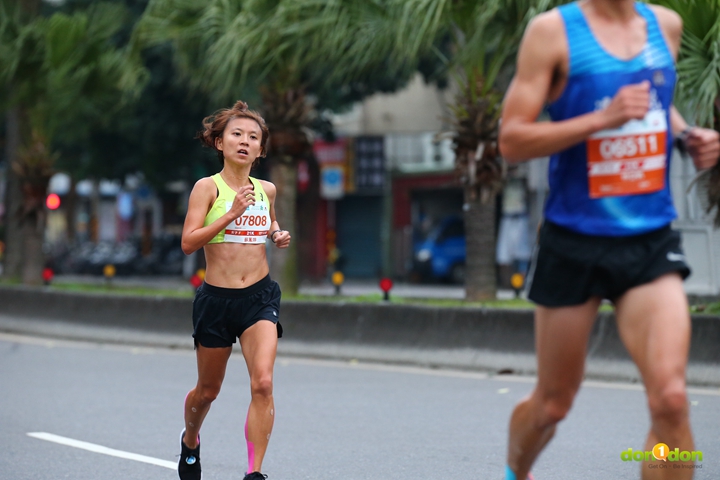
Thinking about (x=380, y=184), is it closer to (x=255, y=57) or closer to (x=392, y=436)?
(x=255, y=57)

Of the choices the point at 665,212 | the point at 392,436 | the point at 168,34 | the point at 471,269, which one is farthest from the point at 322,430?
the point at 168,34

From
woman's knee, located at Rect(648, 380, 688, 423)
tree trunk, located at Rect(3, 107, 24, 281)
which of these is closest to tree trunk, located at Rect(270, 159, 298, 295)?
tree trunk, located at Rect(3, 107, 24, 281)

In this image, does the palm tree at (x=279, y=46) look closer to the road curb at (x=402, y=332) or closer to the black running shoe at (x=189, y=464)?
the road curb at (x=402, y=332)

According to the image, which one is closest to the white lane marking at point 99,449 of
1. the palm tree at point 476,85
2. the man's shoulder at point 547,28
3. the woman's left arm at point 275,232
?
the woman's left arm at point 275,232

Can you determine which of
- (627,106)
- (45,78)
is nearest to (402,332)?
(627,106)

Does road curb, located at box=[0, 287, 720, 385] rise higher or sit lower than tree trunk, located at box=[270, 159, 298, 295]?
lower

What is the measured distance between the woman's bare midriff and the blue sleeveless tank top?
2015 millimetres

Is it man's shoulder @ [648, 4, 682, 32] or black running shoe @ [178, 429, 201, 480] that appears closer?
man's shoulder @ [648, 4, 682, 32]

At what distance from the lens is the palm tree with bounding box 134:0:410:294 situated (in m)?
13.0

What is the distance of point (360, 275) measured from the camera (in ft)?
121

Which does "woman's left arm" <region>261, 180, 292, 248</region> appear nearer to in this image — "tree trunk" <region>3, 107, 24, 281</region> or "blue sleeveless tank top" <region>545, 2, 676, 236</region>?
"blue sleeveless tank top" <region>545, 2, 676, 236</region>

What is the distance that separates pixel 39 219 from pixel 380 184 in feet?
55.5

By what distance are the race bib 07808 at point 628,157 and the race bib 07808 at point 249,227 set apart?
6.77 feet

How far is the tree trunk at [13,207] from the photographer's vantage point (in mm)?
19781
